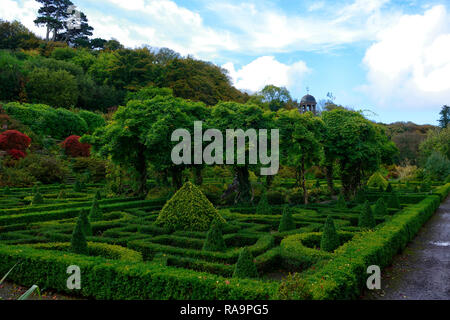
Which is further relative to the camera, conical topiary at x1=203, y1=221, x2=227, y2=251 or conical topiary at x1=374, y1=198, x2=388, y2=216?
conical topiary at x1=374, y1=198, x2=388, y2=216

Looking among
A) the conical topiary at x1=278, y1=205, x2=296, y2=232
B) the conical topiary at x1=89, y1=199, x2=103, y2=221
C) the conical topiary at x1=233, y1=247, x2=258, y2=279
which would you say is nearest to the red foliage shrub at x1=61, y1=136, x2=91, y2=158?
the conical topiary at x1=89, y1=199, x2=103, y2=221

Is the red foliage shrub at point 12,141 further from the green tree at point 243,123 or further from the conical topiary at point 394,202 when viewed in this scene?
the conical topiary at point 394,202

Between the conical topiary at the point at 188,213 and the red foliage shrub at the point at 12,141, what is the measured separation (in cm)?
2289

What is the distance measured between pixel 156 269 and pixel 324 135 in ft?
51.8

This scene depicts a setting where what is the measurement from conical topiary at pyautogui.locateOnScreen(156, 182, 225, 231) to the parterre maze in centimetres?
52

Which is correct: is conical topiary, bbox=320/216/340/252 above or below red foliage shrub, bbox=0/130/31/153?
below

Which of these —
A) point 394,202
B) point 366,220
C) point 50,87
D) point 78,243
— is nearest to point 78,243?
point 78,243

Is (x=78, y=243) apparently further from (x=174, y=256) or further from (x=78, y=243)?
(x=174, y=256)

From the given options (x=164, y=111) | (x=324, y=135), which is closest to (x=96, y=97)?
(x=164, y=111)

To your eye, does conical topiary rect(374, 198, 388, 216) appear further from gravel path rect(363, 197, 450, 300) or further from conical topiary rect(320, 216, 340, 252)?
conical topiary rect(320, 216, 340, 252)

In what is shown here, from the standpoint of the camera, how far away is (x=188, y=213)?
38.5 feet

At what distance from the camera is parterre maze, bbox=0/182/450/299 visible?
19.3ft

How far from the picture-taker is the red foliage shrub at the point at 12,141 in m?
28.7

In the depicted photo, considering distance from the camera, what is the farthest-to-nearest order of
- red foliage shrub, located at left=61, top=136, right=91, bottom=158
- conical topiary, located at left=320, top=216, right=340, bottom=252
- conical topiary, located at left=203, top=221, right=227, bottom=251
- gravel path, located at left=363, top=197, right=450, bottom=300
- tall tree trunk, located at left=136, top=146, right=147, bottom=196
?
red foliage shrub, located at left=61, top=136, right=91, bottom=158, tall tree trunk, located at left=136, top=146, right=147, bottom=196, conical topiary, located at left=320, top=216, right=340, bottom=252, conical topiary, located at left=203, top=221, right=227, bottom=251, gravel path, located at left=363, top=197, right=450, bottom=300
